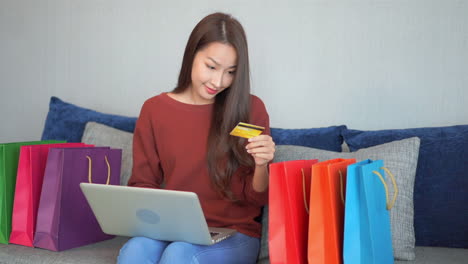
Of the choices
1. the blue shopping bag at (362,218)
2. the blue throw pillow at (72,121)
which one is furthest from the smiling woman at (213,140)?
the blue throw pillow at (72,121)

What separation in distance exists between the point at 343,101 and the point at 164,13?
0.98 meters

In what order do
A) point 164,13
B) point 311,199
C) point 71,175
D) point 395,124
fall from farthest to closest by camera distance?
point 164,13 < point 395,124 < point 71,175 < point 311,199

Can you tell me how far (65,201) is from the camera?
5.96ft

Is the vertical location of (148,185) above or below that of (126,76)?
below

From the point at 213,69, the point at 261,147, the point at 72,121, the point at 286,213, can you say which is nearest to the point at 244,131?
the point at 261,147

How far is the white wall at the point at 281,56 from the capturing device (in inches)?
86.7

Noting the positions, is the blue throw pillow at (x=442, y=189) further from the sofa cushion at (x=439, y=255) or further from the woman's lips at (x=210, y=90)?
the woman's lips at (x=210, y=90)

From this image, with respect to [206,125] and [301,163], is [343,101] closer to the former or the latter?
[206,125]

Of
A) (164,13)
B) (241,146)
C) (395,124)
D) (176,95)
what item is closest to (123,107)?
(164,13)

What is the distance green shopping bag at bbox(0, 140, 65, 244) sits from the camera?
1892mm

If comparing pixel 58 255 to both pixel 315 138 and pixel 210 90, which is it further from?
pixel 315 138

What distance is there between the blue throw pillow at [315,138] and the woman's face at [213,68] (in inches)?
15.7

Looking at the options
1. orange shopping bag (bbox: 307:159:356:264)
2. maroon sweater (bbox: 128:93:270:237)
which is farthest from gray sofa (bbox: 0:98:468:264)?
orange shopping bag (bbox: 307:159:356:264)

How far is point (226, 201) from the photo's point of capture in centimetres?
188
